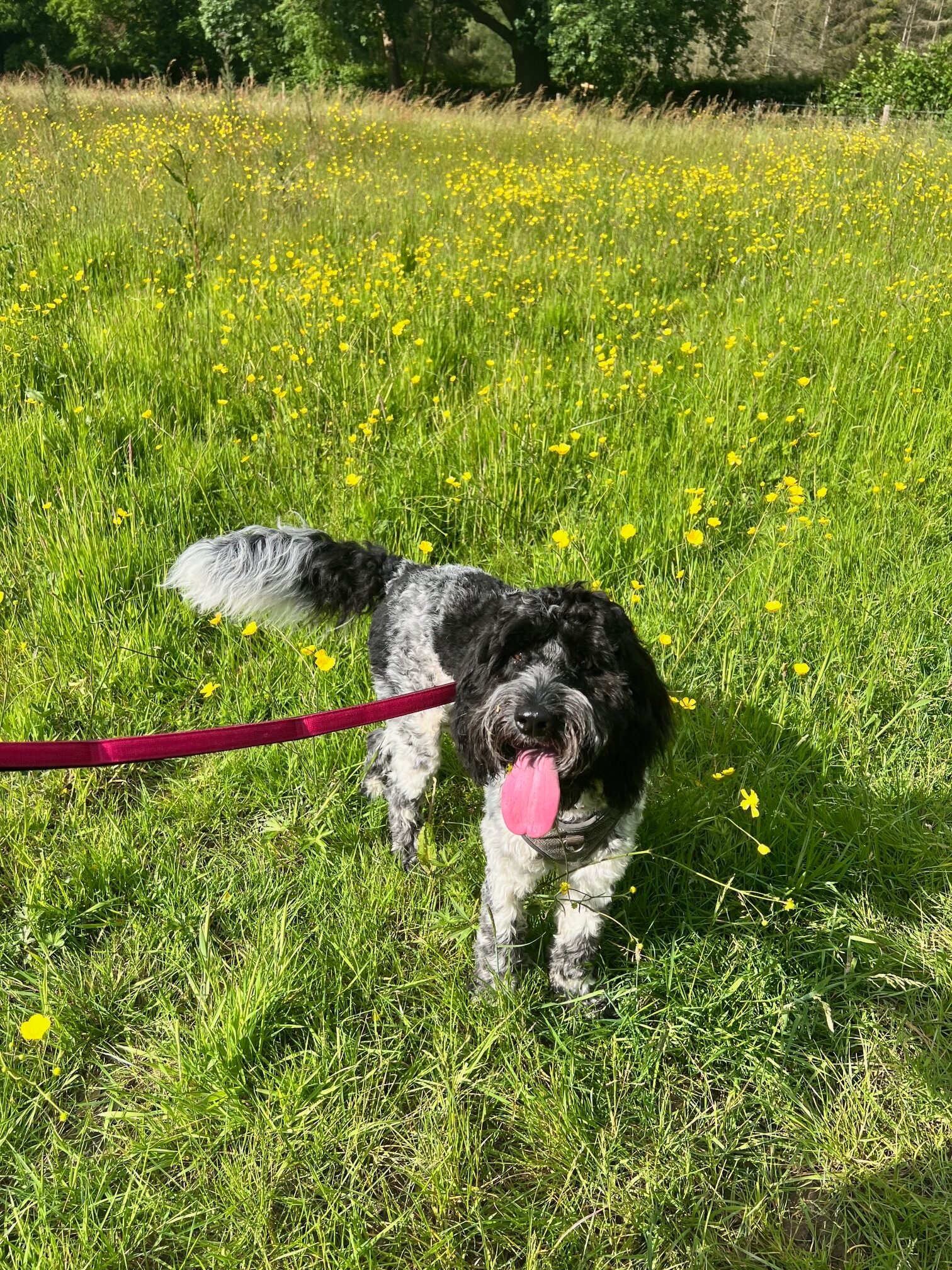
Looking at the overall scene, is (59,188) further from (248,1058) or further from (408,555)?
(248,1058)

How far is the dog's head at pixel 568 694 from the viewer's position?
207cm

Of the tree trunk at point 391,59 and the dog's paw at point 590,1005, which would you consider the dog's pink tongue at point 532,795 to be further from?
the tree trunk at point 391,59

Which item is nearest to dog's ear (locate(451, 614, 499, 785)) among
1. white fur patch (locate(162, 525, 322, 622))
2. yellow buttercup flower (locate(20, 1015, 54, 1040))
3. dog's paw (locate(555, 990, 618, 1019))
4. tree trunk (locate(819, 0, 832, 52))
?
dog's paw (locate(555, 990, 618, 1019))

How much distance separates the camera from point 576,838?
7.38 feet

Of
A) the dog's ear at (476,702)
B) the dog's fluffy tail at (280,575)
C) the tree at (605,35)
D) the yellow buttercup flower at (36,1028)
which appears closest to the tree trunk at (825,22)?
the tree at (605,35)

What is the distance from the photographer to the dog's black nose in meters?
2.02

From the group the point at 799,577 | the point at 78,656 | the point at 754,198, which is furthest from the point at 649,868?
the point at 754,198

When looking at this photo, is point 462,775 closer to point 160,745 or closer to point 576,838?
point 576,838

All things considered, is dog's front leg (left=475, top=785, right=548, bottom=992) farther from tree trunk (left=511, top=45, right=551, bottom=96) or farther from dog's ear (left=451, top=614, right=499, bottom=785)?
tree trunk (left=511, top=45, right=551, bottom=96)

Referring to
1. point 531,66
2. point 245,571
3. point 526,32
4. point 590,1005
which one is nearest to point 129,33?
point 526,32

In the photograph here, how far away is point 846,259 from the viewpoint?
6.06m

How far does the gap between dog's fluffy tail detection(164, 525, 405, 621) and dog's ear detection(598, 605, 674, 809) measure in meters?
1.13

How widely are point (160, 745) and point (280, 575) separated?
4.20 ft

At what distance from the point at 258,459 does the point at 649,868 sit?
280 centimetres
